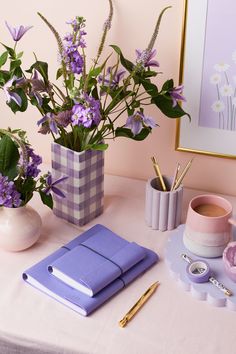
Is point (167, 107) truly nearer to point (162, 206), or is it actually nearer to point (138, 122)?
point (138, 122)

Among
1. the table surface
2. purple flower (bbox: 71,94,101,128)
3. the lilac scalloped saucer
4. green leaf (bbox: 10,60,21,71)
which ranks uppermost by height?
green leaf (bbox: 10,60,21,71)

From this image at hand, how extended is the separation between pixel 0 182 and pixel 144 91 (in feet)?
1.45

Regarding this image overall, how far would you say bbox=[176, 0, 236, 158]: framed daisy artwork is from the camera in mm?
1256

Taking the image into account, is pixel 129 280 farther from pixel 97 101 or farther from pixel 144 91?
pixel 144 91

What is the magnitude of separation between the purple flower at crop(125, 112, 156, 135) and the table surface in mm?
273

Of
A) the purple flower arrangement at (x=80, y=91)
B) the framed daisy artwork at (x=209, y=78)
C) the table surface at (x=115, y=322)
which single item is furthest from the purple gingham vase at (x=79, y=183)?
the framed daisy artwork at (x=209, y=78)

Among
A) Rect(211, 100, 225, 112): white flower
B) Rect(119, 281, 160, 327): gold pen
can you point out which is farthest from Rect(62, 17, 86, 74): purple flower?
Rect(119, 281, 160, 327): gold pen

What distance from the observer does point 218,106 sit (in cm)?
133

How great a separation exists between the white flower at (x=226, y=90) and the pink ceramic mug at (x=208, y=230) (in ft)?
0.88

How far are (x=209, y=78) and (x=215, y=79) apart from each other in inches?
0.5

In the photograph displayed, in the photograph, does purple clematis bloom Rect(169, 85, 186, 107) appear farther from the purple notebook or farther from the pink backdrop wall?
the purple notebook

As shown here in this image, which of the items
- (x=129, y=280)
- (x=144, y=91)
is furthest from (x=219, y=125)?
(x=129, y=280)

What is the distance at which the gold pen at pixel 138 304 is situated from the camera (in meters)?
1.00

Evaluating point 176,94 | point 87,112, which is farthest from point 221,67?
point 87,112
